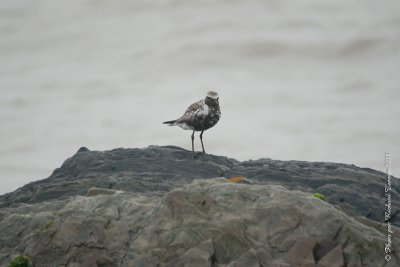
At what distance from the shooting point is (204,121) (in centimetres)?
2903

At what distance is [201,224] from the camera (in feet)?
62.7

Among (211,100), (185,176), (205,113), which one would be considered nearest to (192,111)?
(205,113)

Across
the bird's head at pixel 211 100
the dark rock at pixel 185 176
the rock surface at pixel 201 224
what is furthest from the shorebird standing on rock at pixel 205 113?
the rock surface at pixel 201 224

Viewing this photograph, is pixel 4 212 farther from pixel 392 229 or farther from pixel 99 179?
pixel 392 229

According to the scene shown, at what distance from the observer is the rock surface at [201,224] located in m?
18.5

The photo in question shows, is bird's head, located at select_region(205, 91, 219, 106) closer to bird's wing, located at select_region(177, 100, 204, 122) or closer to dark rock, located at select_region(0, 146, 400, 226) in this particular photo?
bird's wing, located at select_region(177, 100, 204, 122)

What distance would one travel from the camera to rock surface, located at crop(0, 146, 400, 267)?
1847 centimetres

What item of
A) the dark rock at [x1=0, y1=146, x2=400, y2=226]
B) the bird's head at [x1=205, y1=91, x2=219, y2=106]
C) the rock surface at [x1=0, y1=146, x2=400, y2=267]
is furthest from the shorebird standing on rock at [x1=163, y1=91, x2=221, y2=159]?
the rock surface at [x1=0, y1=146, x2=400, y2=267]

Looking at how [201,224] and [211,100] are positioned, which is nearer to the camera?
[201,224]

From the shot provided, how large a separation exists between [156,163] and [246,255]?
8669 millimetres

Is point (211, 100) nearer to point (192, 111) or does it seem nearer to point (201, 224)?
point (192, 111)

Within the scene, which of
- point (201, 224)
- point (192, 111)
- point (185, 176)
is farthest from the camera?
point (192, 111)

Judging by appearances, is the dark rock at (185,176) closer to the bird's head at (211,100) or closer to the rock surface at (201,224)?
the rock surface at (201,224)

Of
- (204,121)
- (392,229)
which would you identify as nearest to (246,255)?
(392,229)
